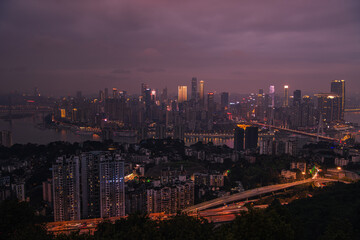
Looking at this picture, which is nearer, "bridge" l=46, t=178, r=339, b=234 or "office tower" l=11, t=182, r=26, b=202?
"bridge" l=46, t=178, r=339, b=234

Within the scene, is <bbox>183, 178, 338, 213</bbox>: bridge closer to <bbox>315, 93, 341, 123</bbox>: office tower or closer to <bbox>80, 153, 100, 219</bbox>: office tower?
<bbox>80, 153, 100, 219</bbox>: office tower

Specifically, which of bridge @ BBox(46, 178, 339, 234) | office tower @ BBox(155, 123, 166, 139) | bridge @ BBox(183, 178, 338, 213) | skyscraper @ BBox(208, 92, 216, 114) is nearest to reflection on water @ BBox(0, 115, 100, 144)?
office tower @ BBox(155, 123, 166, 139)

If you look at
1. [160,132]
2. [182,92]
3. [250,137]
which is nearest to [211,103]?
[182,92]

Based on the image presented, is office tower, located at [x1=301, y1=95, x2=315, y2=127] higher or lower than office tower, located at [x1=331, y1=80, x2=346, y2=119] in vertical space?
lower

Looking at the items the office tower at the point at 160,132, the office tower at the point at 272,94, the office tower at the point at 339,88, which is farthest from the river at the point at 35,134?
the office tower at the point at 272,94

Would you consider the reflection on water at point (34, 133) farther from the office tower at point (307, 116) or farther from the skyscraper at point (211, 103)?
the office tower at point (307, 116)

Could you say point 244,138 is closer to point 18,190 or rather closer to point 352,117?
point 18,190

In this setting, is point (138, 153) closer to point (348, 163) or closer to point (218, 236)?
point (348, 163)
